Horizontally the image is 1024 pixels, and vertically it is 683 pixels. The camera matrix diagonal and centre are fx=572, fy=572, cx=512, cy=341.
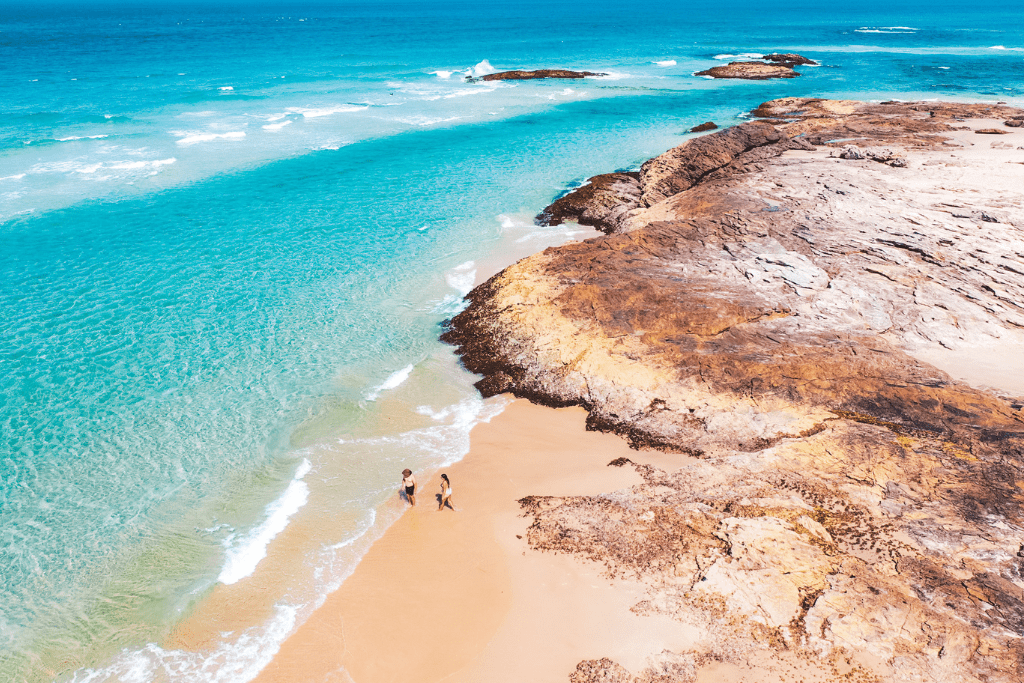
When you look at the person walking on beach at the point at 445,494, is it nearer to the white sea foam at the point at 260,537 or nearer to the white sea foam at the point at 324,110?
the white sea foam at the point at 260,537

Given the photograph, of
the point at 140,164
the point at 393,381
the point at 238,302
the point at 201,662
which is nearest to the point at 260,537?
Result: the point at 201,662

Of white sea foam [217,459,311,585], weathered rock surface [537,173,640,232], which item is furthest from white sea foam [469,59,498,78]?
white sea foam [217,459,311,585]

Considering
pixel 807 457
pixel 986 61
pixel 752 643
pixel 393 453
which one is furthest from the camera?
pixel 986 61

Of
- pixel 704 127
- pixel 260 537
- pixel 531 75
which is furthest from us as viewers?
pixel 531 75

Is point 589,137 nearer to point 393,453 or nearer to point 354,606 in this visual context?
point 393,453

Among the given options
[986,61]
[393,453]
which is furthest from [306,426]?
[986,61]

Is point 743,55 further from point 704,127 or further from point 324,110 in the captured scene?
point 324,110
